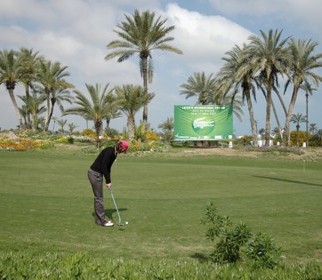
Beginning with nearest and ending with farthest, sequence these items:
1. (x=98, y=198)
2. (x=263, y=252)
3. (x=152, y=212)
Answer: (x=263, y=252), (x=98, y=198), (x=152, y=212)

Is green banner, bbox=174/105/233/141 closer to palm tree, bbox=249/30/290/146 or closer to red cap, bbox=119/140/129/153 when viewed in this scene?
palm tree, bbox=249/30/290/146

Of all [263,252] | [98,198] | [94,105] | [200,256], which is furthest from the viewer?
[94,105]

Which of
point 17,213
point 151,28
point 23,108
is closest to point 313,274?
point 17,213

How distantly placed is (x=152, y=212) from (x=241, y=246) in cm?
513

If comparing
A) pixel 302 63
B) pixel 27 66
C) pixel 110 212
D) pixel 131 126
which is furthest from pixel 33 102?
pixel 110 212

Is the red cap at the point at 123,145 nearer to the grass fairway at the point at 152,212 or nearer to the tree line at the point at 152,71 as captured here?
the grass fairway at the point at 152,212

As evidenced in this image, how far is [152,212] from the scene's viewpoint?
422 inches

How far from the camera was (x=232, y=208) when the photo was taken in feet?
37.3

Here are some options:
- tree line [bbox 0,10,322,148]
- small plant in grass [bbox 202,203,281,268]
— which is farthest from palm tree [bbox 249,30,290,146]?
small plant in grass [bbox 202,203,281,268]

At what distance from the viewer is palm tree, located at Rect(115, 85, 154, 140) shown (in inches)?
1698

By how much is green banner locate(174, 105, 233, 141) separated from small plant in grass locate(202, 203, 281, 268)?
4167cm

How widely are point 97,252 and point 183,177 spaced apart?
511 inches

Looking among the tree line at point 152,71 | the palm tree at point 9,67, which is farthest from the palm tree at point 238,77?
the palm tree at point 9,67

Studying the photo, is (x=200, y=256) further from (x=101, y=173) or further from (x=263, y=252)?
(x=101, y=173)
